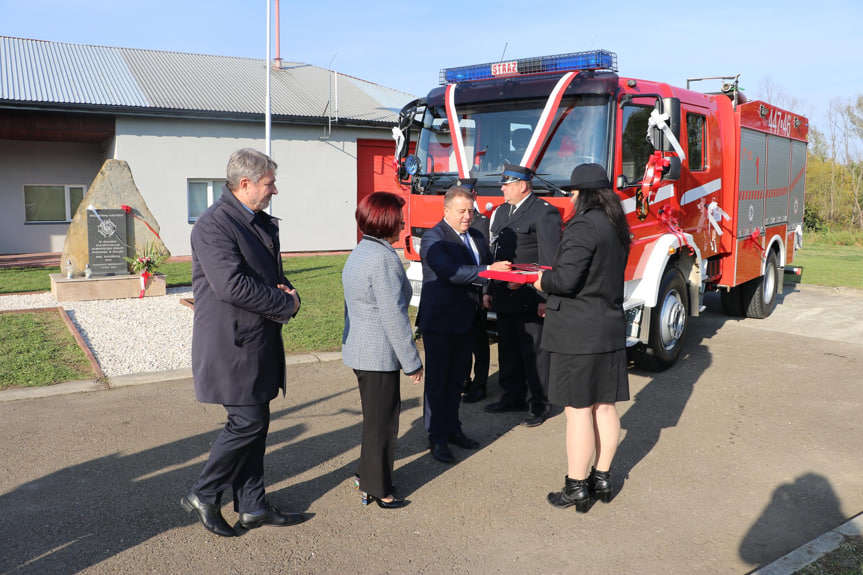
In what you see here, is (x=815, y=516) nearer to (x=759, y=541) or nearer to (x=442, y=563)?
(x=759, y=541)

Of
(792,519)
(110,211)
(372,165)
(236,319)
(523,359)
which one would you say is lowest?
(792,519)

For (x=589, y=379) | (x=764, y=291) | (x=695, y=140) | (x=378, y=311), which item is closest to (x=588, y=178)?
(x=589, y=379)

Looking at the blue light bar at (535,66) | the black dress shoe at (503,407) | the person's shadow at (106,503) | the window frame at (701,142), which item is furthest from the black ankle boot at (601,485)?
the window frame at (701,142)

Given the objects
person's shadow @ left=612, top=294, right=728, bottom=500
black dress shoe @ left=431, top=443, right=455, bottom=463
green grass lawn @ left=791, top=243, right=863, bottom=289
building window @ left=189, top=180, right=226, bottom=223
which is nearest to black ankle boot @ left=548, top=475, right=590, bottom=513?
person's shadow @ left=612, top=294, right=728, bottom=500

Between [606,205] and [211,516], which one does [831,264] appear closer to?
[606,205]

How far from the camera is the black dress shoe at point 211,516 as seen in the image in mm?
3730

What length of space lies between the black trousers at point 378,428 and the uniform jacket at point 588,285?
1.00m

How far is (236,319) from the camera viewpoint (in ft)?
11.7

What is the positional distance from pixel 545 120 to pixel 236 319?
383cm

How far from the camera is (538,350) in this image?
18.9ft

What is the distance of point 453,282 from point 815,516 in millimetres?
2573

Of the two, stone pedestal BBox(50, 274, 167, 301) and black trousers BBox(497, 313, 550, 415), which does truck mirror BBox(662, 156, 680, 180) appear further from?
stone pedestal BBox(50, 274, 167, 301)

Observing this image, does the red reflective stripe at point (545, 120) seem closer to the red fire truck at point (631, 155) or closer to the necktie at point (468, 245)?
the red fire truck at point (631, 155)

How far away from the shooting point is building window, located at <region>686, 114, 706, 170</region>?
743 centimetres
